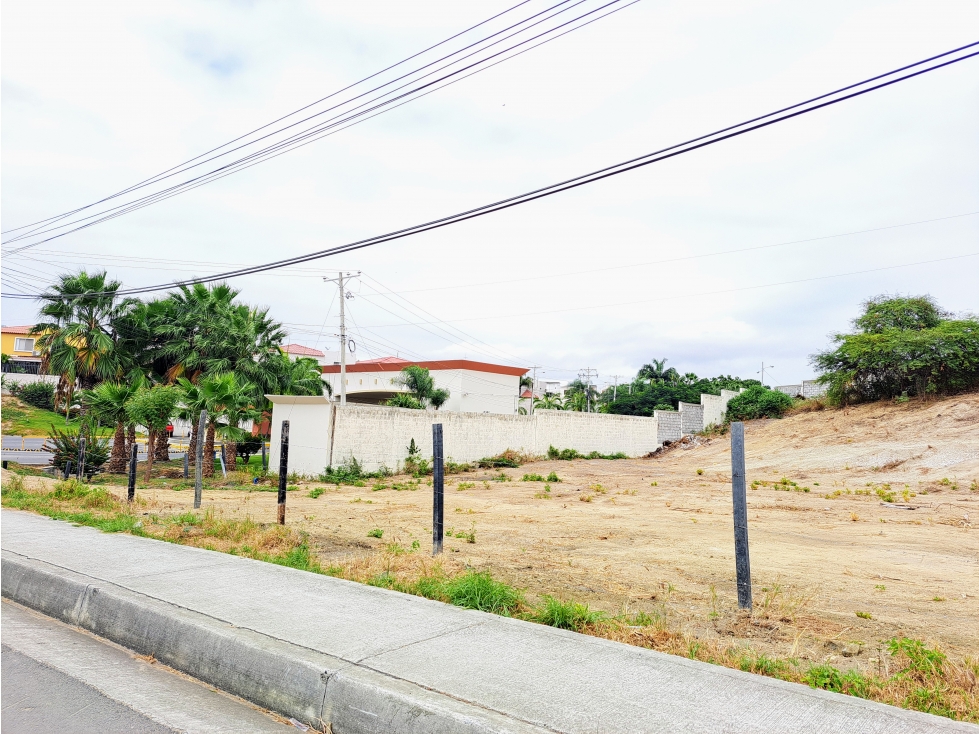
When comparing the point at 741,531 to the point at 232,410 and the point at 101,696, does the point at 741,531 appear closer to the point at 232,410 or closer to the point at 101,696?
the point at 101,696

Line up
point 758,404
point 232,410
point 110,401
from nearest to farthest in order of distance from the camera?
1. point 110,401
2. point 232,410
3. point 758,404

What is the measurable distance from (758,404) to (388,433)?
78.5 ft

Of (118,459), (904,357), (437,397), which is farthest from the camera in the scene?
(437,397)

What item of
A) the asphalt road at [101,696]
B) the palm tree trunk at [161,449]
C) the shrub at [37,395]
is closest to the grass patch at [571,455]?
the palm tree trunk at [161,449]

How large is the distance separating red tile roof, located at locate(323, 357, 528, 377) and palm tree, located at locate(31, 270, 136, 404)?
30221 millimetres

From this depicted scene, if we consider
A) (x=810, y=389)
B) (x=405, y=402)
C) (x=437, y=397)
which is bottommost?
(x=405, y=402)

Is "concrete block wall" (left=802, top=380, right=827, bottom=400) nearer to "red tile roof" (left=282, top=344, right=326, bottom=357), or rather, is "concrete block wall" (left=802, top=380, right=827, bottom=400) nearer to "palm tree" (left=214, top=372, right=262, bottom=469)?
"palm tree" (left=214, top=372, right=262, bottom=469)

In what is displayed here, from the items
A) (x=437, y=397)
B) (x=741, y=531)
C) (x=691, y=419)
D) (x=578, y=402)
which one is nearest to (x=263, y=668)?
(x=741, y=531)

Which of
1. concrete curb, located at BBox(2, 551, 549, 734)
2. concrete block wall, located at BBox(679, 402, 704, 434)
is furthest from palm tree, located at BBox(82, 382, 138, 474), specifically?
concrete block wall, located at BBox(679, 402, 704, 434)

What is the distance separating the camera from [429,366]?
55.6 m

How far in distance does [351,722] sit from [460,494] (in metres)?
16.0

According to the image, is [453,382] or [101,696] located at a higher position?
[453,382]

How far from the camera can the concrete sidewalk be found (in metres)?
3.52

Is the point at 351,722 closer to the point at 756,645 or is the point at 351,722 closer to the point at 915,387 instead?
the point at 756,645
